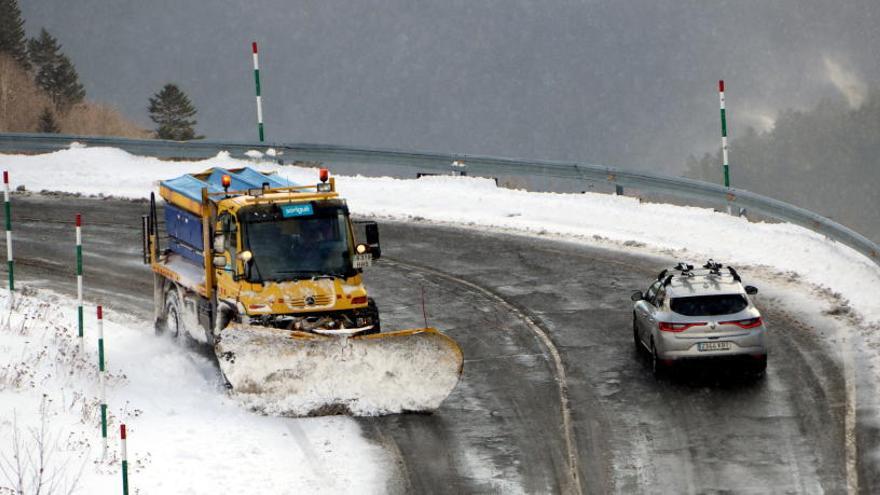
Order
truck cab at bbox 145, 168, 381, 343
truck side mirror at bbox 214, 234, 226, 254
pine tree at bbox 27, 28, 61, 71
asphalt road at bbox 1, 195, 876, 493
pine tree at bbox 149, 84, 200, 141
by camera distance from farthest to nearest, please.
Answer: pine tree at bbox 27, 28, 61, 71 → pine tree at bbox 149, 84, 200, 141 → truck side mirror at bbox 214, 234, 226, 254 → truck cab at bbox 145, 168, 381, 343 → asphalt road at bbox 1, 195, 876, 493

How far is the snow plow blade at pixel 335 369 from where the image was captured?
1723 centimetres

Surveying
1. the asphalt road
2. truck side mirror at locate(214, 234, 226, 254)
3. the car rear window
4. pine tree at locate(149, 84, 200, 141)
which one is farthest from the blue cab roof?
pine tree at locate(149, 84, 200, 141)

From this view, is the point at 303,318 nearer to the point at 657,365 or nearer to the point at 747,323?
the point at 657,365

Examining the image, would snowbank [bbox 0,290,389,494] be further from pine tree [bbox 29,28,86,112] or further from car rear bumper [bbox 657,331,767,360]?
pine tree [bbox 29,28,86,112]

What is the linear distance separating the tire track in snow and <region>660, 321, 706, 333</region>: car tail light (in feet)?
5.41

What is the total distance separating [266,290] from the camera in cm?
1783

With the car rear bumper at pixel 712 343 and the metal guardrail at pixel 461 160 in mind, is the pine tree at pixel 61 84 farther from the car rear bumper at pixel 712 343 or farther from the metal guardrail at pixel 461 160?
the car rear bumper at pixel 712 343

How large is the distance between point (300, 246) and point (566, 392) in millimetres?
4332

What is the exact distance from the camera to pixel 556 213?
30406 millimetres

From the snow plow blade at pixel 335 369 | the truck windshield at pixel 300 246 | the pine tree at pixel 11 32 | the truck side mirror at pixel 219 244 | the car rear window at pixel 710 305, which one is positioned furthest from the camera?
the pine tree at pixel 11 32

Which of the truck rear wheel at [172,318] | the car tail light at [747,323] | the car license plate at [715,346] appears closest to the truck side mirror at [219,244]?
the truck rear wheel at [172,318]

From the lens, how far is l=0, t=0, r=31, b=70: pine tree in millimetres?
71375

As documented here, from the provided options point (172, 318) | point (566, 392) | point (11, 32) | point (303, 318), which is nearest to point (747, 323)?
point (566, 392)

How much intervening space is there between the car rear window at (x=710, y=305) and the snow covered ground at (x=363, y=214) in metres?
2.02
